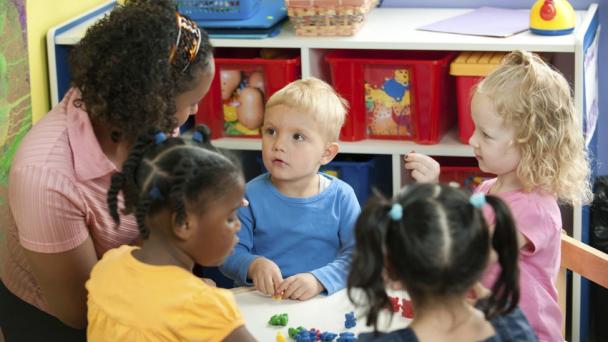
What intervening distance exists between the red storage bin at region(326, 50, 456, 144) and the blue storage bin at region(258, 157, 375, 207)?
8 cm

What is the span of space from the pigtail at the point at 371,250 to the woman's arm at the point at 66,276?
2.13ft

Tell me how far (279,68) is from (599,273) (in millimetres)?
1075

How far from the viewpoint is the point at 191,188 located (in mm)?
1467

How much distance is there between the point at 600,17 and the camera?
9.37ft

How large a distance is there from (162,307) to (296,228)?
697 millimetres

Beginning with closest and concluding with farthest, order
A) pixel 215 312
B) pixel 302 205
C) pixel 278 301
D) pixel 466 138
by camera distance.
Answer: pixel 215 312, pixel 278 301, pixel 302 205, pixel 466 138

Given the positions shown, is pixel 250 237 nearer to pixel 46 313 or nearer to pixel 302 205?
pixel 302 205

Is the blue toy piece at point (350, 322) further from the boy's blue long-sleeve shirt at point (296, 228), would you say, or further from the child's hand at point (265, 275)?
the boy's blue long-sleeve shirt at point (296, 228)

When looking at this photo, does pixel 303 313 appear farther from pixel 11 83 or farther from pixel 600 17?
pixel 600 17

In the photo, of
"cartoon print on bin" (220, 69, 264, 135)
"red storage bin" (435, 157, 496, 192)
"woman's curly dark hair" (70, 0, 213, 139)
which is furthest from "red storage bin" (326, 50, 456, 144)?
"woman's curly dark hair" (70, 0, 213, 139)

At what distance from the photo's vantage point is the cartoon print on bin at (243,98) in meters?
2.74

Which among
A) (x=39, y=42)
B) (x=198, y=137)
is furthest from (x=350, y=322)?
(x=39, y=42)

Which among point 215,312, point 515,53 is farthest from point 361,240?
point 515,53

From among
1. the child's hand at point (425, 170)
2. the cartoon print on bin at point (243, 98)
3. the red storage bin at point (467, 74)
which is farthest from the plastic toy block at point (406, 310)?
the cartoon print on bin at point (243, 98)
